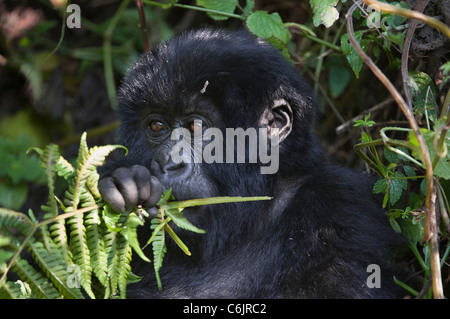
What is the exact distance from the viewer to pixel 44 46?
602 centimetres

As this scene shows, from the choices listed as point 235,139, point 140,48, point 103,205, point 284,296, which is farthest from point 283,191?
point 140,48

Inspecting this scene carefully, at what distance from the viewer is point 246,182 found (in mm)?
3027

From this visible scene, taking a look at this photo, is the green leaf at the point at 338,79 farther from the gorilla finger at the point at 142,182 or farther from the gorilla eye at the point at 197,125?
the gorilla finger at the point at 142,182

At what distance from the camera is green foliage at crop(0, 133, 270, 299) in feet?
7.97

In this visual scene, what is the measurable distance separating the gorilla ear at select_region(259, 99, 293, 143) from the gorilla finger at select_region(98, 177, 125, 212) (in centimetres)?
90

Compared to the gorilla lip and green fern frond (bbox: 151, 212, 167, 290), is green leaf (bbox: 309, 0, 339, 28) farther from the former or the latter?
Answer: green fern frond (bbox: 151, 212, 167, 290)

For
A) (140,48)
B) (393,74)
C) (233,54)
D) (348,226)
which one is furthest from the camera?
(140,48)

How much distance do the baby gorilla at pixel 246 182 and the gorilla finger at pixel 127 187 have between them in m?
0.05

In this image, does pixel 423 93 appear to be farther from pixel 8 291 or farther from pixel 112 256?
pixel 8 291

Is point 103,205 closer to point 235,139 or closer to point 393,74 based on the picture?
point 235,139

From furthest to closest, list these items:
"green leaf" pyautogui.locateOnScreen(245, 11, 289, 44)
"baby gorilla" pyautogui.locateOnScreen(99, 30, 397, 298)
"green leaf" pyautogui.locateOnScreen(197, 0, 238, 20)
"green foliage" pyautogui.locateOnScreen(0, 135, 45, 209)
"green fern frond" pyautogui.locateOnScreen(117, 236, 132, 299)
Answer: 1. "green foliage" pyautogui.locateOnScreen(0, 135, 45, 209)
2. "green leaf" pyautogui.locateOnScreen(197, 0, 238, 20)
3. "green leaf" pyautogui.locateOnScreen(245, 11, 289, 44)
4. "baby gorilla" pyautogui.locateOnScreen(99, 30, 397, 298)
5. "green fern frond" pyautogui.locateOnScreen(117, 236, 132, 299)

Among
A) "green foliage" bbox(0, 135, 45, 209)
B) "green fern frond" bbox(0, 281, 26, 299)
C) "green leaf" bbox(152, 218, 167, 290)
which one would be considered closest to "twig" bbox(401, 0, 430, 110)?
"green leaf" bbox(152, 218, 167, 290)

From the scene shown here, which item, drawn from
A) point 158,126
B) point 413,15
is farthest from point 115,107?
point 413,15

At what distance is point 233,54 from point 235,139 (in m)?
0.47
